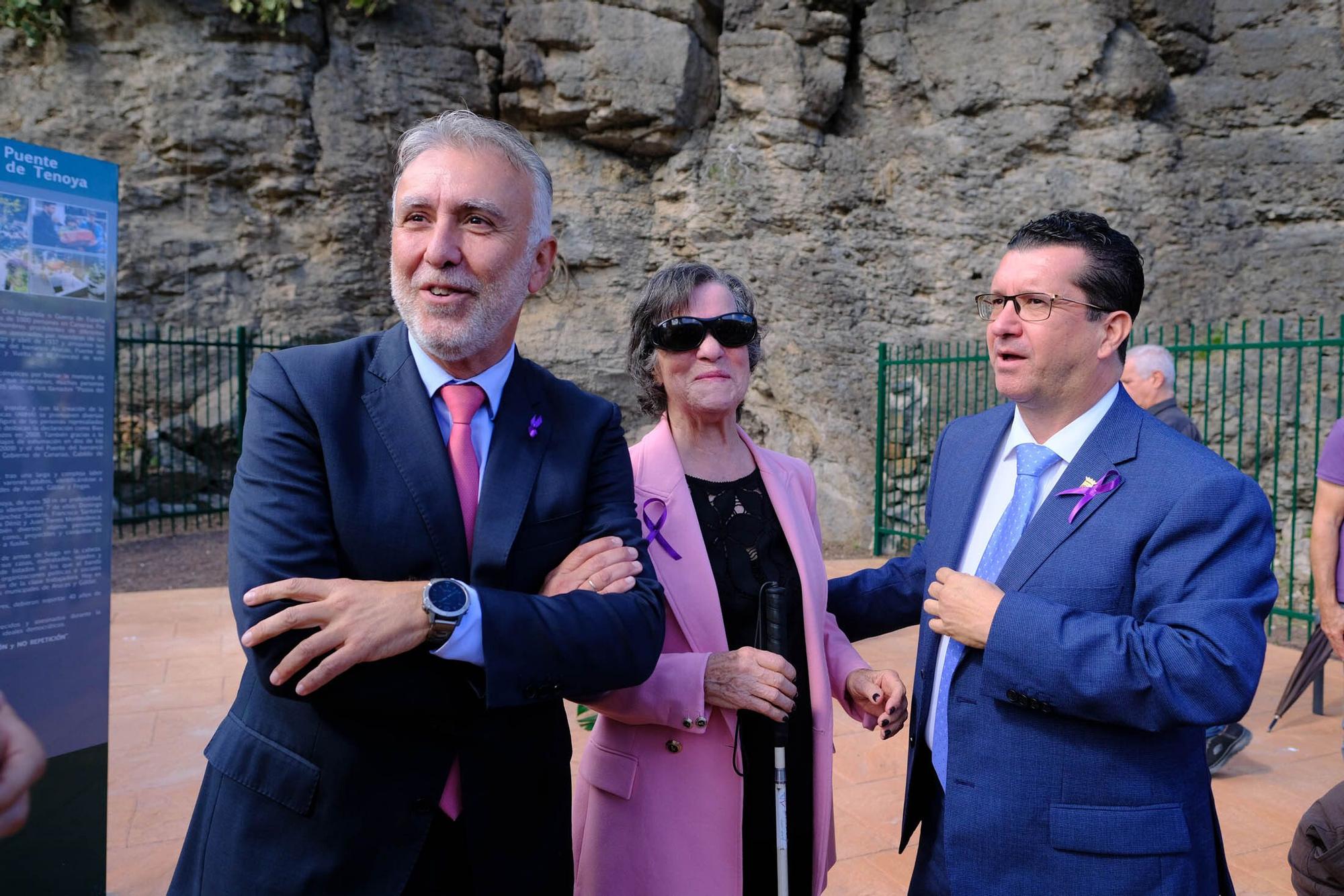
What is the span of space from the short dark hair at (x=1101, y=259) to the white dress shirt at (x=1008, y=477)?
20cm

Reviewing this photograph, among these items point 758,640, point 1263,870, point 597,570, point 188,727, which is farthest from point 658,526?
point 188,727

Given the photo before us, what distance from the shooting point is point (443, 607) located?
152 centimetres

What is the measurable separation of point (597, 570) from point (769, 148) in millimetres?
11604

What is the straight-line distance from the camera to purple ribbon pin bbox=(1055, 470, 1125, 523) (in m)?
1.81

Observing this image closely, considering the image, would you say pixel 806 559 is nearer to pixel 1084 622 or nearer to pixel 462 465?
pixel 1084 622

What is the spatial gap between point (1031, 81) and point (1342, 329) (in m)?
6.71

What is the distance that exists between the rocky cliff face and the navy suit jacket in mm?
9819

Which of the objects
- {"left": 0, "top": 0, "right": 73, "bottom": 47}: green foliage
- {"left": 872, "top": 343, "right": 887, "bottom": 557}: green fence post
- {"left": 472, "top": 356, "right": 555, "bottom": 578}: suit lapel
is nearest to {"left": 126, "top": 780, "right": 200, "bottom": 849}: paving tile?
{"left": 472, "top": 356, "right": 555, "bottom": 578}: suit lapel

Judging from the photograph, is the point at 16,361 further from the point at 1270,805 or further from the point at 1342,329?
the point at 1342,329

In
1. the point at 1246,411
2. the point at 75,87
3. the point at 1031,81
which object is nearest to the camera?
the point at 1246,411

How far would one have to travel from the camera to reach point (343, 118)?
1291 cm

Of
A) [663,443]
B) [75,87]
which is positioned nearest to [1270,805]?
[663,443]

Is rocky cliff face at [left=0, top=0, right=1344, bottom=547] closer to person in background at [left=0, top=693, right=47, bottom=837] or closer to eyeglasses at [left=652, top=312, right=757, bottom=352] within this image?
eyeglasses at [left=652, top=312, right=757, bottom=352]

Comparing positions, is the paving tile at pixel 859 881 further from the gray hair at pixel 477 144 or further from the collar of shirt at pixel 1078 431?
the gray hair at pixel 477 144
